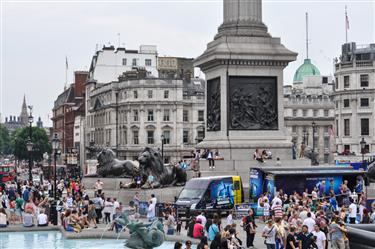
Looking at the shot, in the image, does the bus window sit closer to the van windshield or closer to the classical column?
the van windshield

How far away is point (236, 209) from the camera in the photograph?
30.4 metres

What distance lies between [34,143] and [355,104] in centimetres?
8128

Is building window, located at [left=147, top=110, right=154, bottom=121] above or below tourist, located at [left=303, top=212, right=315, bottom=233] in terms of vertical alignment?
above

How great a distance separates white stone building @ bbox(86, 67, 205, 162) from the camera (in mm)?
101188

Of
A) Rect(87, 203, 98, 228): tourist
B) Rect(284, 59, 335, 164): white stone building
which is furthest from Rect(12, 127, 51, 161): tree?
Rect(87, 203, 98, 228): tourist

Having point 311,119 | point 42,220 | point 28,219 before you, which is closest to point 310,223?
point 42,220

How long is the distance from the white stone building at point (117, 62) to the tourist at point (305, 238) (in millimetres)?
100341

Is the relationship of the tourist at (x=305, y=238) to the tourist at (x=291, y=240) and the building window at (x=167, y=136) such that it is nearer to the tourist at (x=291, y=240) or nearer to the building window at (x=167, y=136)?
the tourist at (x=291, y=240)

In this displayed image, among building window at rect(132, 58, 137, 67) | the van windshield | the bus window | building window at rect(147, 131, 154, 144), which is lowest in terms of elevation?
the van windshield

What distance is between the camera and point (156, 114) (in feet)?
335

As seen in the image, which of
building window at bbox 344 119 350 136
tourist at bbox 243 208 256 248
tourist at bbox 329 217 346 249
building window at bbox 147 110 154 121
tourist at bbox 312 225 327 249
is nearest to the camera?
tourist at bbox 329 217 346 249

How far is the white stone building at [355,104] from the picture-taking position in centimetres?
8769

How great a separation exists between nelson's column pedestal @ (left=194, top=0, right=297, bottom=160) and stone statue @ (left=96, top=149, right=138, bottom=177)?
568cm

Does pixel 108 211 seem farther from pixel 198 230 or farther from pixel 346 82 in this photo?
pixel 346 82
